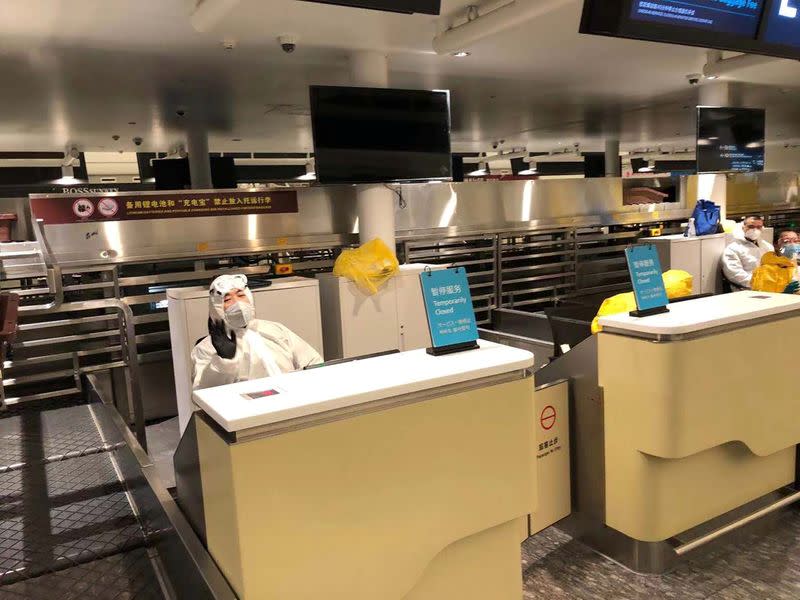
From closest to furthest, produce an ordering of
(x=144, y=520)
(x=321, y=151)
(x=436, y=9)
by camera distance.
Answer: (x=436, y=9), (x=144, y=520), (x=321, y=151)

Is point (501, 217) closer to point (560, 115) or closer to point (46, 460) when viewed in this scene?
point (560, 115)

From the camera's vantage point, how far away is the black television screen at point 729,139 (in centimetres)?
618

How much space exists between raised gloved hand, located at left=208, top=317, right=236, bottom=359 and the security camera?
229 centimetres

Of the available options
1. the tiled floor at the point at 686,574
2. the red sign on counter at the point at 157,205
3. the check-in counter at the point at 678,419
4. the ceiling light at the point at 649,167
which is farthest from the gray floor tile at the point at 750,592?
the ceiling light at the point at 649,167

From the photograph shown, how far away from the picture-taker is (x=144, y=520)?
2.09m

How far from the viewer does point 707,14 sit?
2424mm

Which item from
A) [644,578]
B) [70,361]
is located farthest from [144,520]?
[70,361]

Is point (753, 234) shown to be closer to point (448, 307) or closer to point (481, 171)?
point (448, 307)

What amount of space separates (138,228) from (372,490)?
13.7 ft

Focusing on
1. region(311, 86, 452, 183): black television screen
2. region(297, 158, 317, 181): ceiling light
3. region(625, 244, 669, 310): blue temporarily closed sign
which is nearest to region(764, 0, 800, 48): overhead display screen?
region(625, 244, 669, 310): blue temporarily closed sign

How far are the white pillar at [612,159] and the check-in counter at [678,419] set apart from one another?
9041mm

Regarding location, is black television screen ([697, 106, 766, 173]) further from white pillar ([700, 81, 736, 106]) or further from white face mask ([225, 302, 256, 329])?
white face mask ([225, 302, 256, 329])

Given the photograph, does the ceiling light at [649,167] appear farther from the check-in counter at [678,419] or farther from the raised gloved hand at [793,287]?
the check-in counter at [678,419]

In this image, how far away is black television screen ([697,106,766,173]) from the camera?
618 cm
